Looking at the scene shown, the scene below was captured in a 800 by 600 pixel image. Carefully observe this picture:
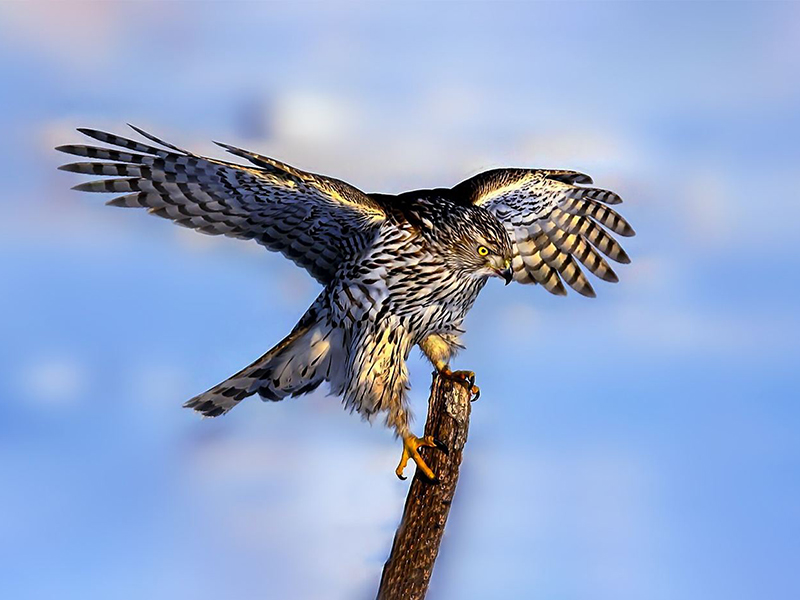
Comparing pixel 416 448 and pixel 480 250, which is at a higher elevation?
pixel 480 250

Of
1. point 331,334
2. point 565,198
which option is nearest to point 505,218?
point 565,198

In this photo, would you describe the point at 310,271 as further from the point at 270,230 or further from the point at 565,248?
the point at 565,248

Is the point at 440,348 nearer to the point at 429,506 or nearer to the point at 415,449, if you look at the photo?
the point at 415,449

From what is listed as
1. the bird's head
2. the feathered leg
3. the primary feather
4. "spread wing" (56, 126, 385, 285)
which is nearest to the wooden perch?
the primary feather

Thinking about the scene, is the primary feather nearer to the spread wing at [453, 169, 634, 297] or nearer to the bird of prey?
the bird of prey

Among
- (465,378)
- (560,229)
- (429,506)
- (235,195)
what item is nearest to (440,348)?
(465,378)
